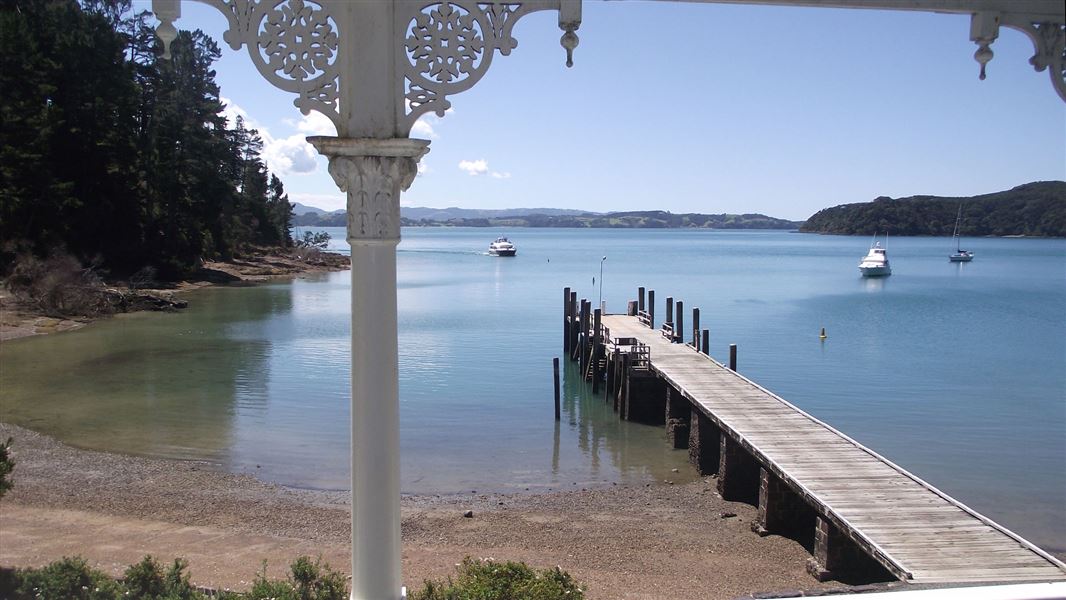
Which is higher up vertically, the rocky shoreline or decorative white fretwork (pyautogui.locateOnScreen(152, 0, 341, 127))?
decorative white fretwork (pyautogui.locateOnScreen(152, 0, 341, 127))

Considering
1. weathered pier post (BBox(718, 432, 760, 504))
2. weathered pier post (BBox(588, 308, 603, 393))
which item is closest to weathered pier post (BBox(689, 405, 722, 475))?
weathered pier post (BBox(718, 432, 760, 504))

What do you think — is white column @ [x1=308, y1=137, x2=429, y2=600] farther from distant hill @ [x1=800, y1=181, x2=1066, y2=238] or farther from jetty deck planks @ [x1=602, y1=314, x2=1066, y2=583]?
distant hill @ [x1=800, y1=181, x2=1066, y2=238]

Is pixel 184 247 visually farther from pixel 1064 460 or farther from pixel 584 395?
pixel 1064 460

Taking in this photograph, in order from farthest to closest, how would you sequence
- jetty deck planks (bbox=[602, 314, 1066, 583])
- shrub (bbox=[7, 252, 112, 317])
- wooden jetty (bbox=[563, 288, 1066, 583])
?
shrub (bbox=[7, 252, 112, 317]), wooden jetty (bbox=[563, 288, 1066, 583]), jetty deck planks (bbox=[602, 314, 1066, 583])

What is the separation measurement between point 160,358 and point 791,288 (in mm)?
52331

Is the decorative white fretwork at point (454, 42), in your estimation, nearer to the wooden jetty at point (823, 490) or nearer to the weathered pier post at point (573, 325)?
the wooden jetty at point (823, 490)

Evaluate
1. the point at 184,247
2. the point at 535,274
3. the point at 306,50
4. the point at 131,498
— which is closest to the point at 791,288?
the point at 535,274

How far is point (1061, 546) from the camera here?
559 inches

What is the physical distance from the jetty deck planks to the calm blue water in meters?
2.86

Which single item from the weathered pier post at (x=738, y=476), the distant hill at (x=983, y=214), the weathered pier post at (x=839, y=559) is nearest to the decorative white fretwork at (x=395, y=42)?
the weathered pier post at (x=839, y=559)

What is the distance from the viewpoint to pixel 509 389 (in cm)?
2678

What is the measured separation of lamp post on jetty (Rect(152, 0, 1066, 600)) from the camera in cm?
381

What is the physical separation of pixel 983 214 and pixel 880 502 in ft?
372

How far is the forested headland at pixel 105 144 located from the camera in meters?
36.2
